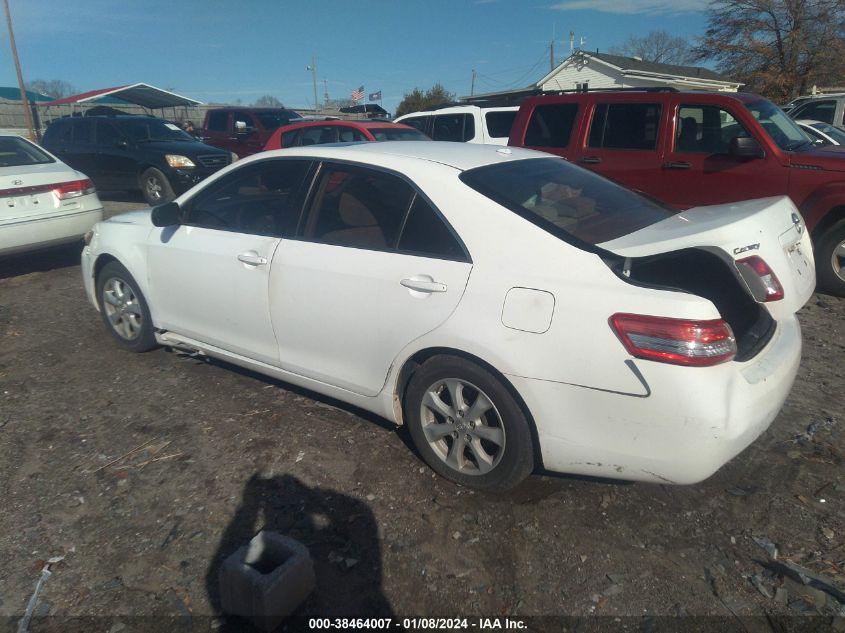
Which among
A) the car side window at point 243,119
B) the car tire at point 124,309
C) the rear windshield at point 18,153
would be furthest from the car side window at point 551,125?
the car side window at point 243,119

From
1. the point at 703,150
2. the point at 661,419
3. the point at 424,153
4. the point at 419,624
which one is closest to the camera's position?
the point at 419,624

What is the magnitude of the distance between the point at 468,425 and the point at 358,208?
134 centimetres

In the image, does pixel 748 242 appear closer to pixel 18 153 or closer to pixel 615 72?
pixel 18 153

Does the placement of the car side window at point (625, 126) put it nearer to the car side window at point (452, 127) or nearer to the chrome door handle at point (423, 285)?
the car side window at point (452, 127)

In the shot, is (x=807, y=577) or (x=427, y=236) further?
(x=427, y=236)

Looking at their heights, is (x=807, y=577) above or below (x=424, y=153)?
below

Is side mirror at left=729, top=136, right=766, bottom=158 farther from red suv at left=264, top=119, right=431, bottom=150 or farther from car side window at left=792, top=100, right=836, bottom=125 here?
car side window at left=792, top=100, right=836, bottom=125

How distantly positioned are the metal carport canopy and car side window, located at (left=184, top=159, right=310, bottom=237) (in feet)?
74.5

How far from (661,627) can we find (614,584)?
9.5 inches

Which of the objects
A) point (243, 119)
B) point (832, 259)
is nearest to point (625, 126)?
point (832, 259)

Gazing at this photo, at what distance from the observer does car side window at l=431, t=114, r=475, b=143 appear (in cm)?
1130

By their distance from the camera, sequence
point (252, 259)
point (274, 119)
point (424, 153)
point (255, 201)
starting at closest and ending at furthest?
point (424, 153) → point (252, 259) → point (255, 201) → point (274, 119)

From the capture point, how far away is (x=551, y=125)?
7.38 metres

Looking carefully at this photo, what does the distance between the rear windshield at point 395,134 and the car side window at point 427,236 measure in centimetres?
727
